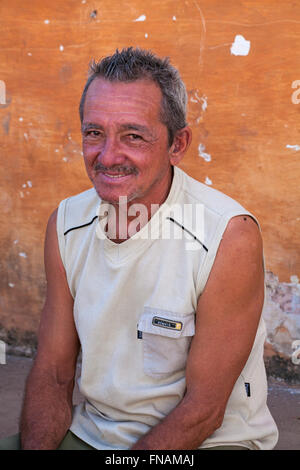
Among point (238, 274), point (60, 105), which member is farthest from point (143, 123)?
point (60, 105)

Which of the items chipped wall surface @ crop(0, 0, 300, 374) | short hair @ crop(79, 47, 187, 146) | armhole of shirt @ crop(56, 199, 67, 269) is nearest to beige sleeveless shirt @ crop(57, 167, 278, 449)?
armhole of shirt @ crop(56, 199, 67, 269)

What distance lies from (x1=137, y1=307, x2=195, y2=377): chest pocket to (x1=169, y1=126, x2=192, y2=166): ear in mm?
535

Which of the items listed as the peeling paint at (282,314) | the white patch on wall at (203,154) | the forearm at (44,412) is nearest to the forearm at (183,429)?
the forearm at (44,412)

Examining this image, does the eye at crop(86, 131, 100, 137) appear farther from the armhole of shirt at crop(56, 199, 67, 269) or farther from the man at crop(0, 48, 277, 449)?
the armhole of shirt at crop(56, 199, 67, 269)

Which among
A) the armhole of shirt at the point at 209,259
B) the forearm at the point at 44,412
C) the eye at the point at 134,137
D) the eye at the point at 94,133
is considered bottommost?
the forearm at the point at 44,412

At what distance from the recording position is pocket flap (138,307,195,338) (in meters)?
1.86

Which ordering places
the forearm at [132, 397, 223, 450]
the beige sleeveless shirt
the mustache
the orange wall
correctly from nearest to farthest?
the forearm at [132, 397, 223, 450] → the beige sleeveless shirt → the mustache → the orange wall

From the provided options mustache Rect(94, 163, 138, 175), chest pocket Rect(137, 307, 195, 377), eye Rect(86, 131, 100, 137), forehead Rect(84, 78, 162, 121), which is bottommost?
chest pocket Rect(137, 307, 195, 377)

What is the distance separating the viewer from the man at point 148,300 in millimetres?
1839

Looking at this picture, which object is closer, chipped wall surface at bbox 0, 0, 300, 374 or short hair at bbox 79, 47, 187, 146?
short hair at bbox 79, 47, 187, 146

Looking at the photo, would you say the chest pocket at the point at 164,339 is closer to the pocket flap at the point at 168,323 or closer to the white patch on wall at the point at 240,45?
the pocket flap at the point at 168,323

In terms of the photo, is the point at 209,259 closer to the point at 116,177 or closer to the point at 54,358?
the point at 116,177

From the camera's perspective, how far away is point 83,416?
2.06 metres

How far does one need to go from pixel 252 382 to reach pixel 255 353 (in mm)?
93
